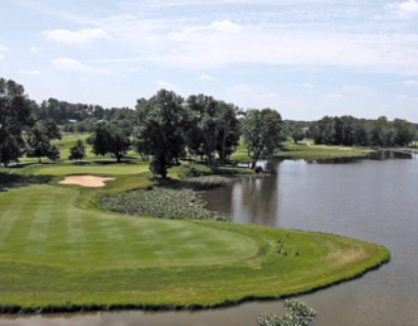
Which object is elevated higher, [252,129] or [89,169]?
[252,129]

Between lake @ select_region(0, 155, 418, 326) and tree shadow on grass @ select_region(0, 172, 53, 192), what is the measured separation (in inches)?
1103

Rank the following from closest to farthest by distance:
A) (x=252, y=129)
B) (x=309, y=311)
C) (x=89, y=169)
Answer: (x=309, y=311) < (x=89, y=169) < (x=252, y=129)

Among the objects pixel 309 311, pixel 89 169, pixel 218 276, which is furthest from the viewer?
pixel 89 169

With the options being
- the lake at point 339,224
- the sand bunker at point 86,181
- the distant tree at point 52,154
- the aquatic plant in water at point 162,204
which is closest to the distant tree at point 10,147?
the sand bunker at point 86,181

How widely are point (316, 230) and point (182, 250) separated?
58.7 feet

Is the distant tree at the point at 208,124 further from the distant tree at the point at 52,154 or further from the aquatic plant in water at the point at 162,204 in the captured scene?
the distant tree at the point at 52,154

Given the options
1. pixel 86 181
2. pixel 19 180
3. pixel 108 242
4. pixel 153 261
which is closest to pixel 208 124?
pixel 86 181

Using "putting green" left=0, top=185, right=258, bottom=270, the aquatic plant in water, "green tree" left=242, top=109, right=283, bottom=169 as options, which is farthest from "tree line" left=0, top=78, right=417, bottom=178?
"putting green" left=0, top=185, right=258, bottom=270

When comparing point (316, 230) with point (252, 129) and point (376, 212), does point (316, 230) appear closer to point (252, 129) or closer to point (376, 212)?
point (376, 212)

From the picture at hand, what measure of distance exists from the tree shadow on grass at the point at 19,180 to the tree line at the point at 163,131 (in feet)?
29.9

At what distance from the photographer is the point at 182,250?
31.0m

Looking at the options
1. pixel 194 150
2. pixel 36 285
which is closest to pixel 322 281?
pixel 36 285

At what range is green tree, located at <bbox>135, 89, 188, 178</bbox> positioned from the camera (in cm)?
7225

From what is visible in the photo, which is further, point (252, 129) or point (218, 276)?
point (252, 129)
